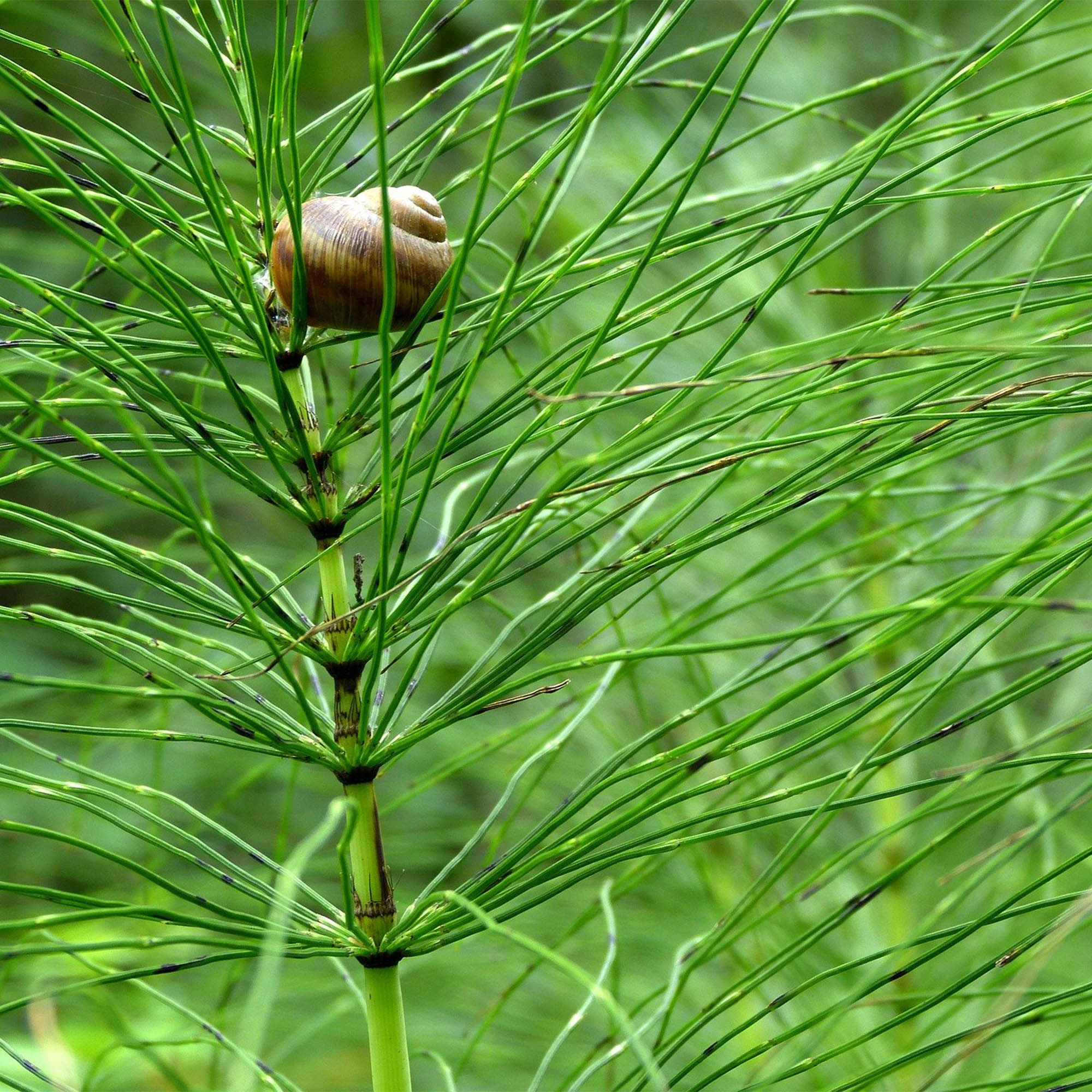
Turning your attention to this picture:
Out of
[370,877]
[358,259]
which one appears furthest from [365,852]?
[358,259]

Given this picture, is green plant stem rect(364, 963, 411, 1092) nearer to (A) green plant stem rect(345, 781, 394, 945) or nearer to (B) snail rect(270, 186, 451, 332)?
(A) green plant stem rect(345, 781, 394, 945)

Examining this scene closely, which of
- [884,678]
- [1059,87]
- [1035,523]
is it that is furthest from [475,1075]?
[1059,87]

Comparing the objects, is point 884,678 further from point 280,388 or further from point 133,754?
point 133,754

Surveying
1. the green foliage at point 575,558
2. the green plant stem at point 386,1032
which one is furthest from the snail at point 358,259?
the green plant stem at point 386,1032

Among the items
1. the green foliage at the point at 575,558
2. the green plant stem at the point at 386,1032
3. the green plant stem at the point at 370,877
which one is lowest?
the green plant stem at the point at 386,1032

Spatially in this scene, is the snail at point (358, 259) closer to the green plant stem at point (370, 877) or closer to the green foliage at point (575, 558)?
the green foliage at point (575, 558)

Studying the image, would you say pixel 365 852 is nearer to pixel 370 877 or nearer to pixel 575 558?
pixel 370 877
